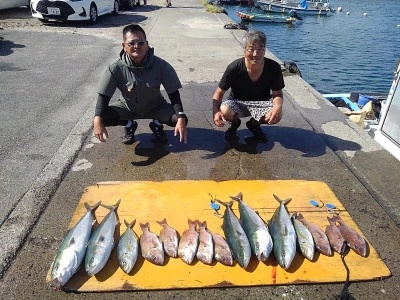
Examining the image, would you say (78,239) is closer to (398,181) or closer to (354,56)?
(398,181)

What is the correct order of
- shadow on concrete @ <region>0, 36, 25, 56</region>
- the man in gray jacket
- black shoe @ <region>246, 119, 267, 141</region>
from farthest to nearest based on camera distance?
shadow on concrete @ <region>0, 36, 25, 56</region> < black shoe @ <region>246, 119, 267, 141</region> < the man in gray jacket

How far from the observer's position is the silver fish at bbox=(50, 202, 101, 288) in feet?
7.59

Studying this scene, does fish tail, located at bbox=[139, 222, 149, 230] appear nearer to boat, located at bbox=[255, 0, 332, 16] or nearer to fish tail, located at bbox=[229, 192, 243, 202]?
fish tail, located at bbox=[229, 192, 243, 202]

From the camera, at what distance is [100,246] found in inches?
99.7

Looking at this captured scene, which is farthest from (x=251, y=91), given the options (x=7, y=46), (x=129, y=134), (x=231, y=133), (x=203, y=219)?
(x=7, y=46)

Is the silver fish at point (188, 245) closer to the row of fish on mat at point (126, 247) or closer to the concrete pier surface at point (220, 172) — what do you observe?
the row of fish on mat at point (126, 247)

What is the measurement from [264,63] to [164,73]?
1259 mm

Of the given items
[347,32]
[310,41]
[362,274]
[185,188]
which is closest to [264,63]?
[185,188]

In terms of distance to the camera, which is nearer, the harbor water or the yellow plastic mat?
the yellow plastic mat

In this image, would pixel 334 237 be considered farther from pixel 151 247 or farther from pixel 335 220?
pixel 151 247

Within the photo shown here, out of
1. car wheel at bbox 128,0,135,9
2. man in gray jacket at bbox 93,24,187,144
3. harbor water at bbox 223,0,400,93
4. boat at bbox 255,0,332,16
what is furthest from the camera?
boat at bbox 255,0,332,16

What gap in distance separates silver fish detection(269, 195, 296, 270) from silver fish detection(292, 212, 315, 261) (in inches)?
2.4

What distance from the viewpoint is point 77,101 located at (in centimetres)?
600

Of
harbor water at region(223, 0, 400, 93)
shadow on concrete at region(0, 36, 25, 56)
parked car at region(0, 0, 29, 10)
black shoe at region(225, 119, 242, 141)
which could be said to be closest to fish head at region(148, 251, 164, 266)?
black shoe at region(225, 119, 242, 141)
